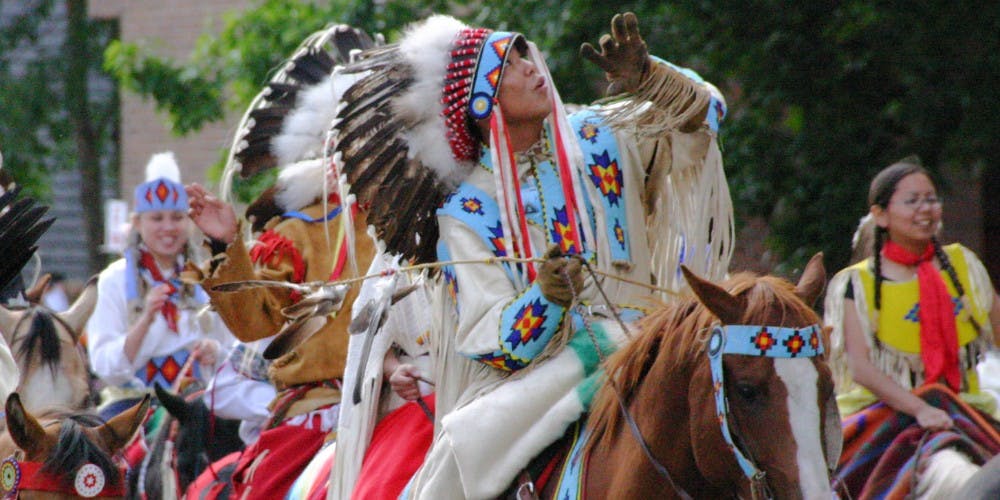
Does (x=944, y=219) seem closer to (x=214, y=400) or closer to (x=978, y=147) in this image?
(x=978, y=147)

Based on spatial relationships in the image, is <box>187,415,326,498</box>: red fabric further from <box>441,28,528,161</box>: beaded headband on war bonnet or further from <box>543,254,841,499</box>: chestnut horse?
<box>543,254,841,499</box>: chestnut horse

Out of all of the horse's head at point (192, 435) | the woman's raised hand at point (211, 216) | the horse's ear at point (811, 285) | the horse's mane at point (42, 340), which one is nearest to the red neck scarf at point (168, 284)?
the horse's head at point (192, 435)

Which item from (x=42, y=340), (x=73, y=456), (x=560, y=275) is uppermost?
(x=560, y=275)

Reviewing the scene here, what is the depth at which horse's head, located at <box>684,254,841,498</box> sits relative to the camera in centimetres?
326

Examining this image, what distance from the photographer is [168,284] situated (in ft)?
25.7

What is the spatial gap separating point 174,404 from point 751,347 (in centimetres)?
372

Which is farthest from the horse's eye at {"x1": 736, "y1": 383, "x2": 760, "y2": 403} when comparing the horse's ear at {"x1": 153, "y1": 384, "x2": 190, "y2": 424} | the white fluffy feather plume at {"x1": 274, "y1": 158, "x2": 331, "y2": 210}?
the horse's ear at {"x1": 153, "y1": 384, "x2": 190, "y2": 424}

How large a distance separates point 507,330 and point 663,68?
963 millimetres

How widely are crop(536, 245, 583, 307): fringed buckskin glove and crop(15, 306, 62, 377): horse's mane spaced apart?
116 inches

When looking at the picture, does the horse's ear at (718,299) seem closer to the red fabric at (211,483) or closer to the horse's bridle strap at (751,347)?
the horse's bridle strap at (751,347)

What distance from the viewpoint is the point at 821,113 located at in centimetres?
1041

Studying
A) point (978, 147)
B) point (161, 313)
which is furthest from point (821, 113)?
point (161, 313)

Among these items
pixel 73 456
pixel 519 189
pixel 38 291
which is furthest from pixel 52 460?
pixel 38 291

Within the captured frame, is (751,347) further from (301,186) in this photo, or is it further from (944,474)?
(301,186)
